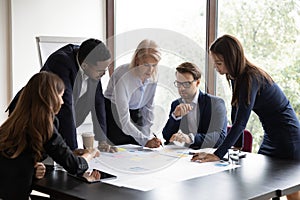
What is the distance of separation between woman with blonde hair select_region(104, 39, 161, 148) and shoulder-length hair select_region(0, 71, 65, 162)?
962mm

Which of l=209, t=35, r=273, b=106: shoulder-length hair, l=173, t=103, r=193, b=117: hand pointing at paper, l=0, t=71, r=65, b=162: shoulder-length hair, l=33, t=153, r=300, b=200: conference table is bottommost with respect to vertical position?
l=33, t=153, r=300, b=200: conference table

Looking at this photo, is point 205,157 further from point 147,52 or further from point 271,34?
point 271,34

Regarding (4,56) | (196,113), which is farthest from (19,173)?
(4,56)

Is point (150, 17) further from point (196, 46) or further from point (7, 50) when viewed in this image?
point (7, 50)

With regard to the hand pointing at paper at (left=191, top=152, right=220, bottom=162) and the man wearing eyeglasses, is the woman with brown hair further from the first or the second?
the man wearing eyeglasses

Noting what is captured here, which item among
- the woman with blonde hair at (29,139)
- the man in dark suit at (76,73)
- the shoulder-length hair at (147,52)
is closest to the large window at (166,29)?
the shoulder-length hair at (147,52)

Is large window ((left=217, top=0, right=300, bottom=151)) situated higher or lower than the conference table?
higher

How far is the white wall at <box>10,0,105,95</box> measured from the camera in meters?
4.74

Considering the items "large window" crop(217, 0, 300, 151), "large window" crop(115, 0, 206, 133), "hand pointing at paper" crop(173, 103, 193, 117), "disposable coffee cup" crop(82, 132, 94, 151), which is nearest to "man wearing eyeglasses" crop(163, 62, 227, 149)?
"hand pointing at paper" crop(173, 103, 193, 117)

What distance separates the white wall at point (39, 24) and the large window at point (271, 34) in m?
1.51

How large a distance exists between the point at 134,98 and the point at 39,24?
2051mm

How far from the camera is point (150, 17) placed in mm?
5266

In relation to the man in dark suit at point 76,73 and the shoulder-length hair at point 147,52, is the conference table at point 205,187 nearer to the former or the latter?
the man in dark suit at point 76,73

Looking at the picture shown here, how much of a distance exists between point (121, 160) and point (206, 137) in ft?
2.20
